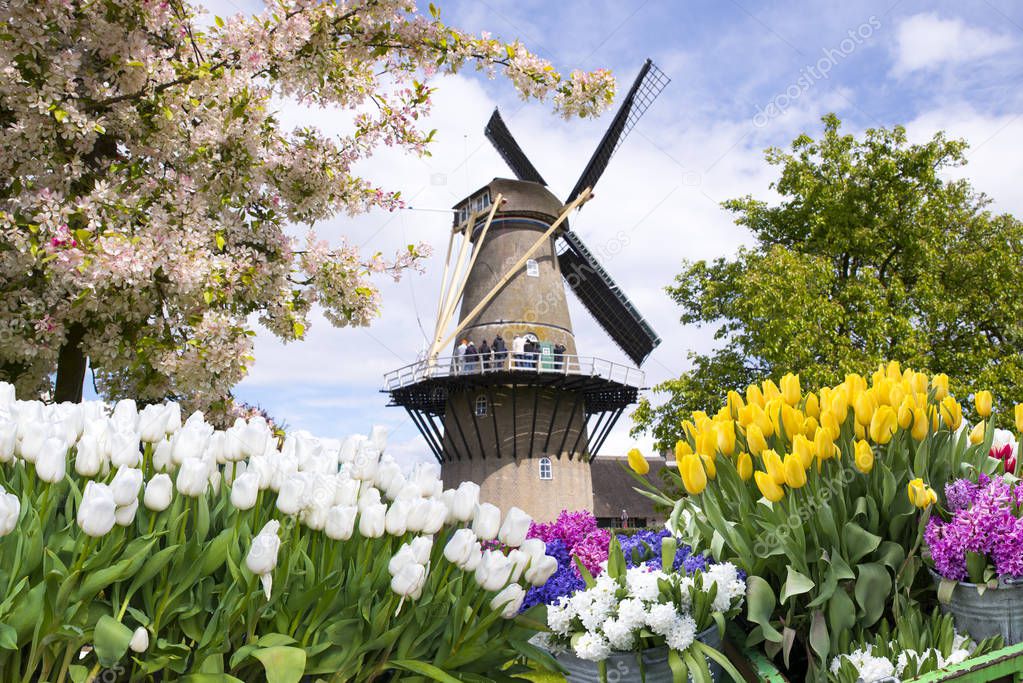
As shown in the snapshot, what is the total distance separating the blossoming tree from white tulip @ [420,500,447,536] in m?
3.07

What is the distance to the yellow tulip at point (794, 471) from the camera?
2840 millimetres

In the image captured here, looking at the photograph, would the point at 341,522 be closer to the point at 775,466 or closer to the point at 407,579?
the point at 407,579

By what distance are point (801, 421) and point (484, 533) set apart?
1.44 meters

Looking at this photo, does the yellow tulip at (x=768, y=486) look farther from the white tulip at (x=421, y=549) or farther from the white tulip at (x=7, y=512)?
the white tulip at (x=7, y=512)

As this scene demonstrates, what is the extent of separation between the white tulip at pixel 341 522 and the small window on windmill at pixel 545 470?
58.1 ft

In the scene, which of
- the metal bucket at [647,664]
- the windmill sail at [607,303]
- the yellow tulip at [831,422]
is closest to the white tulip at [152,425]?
the metal bucket at [647,664]

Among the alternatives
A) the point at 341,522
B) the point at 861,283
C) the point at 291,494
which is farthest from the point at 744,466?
the point at 861,283

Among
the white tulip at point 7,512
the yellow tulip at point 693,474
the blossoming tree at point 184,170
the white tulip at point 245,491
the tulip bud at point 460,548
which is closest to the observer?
the white tulip at point 7,512

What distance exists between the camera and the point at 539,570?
307 centimetres

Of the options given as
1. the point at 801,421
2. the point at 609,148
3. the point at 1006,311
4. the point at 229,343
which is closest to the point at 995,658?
the point at 801,421

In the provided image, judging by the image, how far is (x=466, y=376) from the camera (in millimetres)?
19844

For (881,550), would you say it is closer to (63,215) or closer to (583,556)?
(583,556)

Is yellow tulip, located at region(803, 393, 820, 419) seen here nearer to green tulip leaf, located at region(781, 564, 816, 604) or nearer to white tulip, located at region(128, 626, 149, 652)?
green tulip leaf, located at region(781, 564, 816, 604)

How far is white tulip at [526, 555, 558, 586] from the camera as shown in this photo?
10.1ft
